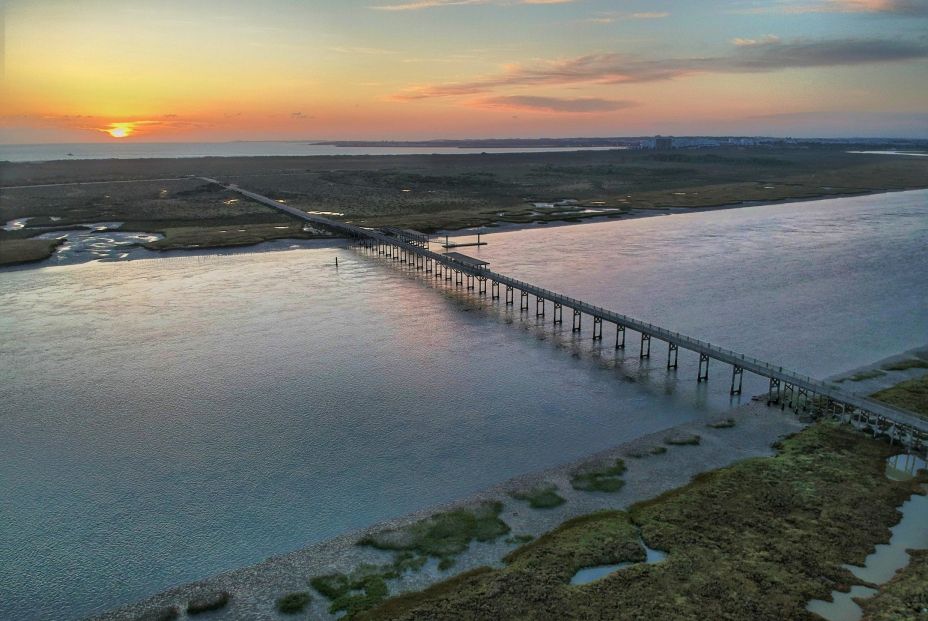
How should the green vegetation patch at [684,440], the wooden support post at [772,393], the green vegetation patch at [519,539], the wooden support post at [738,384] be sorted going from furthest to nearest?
the wooden support post at [738,384]
the wooden support post at [772,393]
the green vegetation patch at [684,440]
the green vegetation patch at [519,539]

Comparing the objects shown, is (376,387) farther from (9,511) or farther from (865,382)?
(865,382)

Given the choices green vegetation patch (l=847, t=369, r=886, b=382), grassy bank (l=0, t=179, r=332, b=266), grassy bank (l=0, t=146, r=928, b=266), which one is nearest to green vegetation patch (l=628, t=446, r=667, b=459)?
green vegetation patch (l=847, t=369, r=886, b=382)

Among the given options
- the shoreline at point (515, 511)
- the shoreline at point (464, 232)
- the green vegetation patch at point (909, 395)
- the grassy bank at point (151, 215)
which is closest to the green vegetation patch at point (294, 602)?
the shoreline at point (515, 511)

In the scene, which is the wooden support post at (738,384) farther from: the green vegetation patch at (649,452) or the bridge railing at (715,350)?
the green vegetation patch at (649,452)

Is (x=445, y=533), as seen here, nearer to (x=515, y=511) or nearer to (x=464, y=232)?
(x=515, y=511)

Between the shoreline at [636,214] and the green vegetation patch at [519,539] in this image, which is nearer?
the green vegetation patch at [519,539]

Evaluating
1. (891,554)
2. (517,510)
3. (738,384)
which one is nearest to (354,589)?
(517,510)
